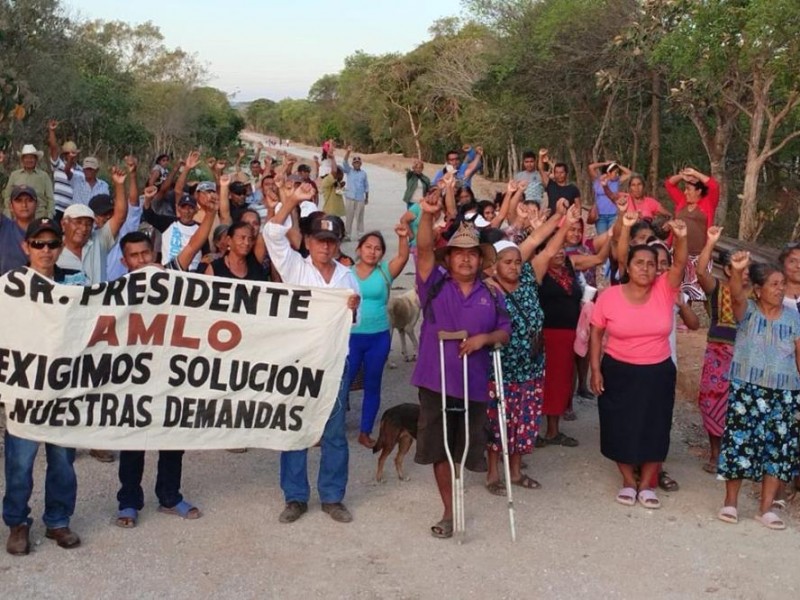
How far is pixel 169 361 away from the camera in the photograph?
5.59 meters

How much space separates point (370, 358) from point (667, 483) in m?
2.40

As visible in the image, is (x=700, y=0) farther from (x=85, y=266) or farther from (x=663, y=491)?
(x=85, y=266)

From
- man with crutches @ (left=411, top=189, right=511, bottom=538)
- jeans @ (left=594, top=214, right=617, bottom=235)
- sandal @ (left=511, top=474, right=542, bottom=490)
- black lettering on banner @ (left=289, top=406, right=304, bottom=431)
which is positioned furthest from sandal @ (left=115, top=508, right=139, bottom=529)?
jeans @ (left=594, top=214, right=617, bottom=235)

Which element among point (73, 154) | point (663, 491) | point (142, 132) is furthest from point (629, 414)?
point (142, 132)

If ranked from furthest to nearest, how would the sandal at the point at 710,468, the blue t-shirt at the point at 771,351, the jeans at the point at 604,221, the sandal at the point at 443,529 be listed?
the jeans at the point at 604,221 → the sandal at the point at 710,468 → the blue t-shirt at the point at 771,351 → the sandal at the point at 443,529

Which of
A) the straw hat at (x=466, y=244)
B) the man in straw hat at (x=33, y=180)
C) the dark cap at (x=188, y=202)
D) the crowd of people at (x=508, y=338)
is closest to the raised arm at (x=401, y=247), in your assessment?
the crowd of people at (x=508, y=338)

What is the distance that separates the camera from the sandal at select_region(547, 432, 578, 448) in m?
7.38

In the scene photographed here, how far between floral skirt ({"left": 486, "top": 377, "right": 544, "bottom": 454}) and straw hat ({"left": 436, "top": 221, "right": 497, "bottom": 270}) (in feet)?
3.53

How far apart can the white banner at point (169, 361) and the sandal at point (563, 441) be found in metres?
2.43

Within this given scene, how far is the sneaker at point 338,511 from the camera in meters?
5.77

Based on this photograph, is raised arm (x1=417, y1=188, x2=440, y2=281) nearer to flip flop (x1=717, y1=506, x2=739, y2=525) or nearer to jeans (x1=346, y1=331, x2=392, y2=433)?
jeans (x1=346, y1=331, x2=392, y2=433)

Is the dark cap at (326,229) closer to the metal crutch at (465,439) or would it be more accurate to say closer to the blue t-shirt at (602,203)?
the metal crutch at (465,439)

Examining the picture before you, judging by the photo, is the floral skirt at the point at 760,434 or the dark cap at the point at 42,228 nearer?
the dark cap at the point at 42,228

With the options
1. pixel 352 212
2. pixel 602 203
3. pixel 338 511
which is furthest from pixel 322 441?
pixel 352 212
